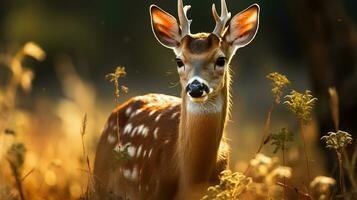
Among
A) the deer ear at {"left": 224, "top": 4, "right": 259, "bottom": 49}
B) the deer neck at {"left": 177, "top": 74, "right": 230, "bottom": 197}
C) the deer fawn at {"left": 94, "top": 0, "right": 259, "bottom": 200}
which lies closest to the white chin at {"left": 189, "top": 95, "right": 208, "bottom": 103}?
the deer fawn at {"left": 94, "top": 0, "right": 259, "bottom": 200}

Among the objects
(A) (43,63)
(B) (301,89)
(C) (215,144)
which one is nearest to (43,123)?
(B) (301,89)

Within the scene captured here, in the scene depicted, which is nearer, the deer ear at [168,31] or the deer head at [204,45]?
the deer head at [204,45]

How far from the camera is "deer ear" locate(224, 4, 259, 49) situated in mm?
8883

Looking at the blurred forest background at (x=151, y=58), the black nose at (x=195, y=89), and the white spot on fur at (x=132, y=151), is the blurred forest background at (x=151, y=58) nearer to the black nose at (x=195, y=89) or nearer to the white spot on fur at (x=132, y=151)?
the white spot on fur at (x=132, y=151)

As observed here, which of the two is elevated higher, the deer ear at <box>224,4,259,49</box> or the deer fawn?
the deer ear at <box>224,4,259,49</box>

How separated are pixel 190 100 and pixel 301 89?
33.5ft

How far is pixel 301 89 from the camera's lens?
18.3 m

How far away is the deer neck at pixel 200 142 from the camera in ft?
27.2

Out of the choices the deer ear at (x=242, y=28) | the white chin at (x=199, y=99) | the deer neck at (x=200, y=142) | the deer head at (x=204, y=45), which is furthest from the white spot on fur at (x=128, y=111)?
the white chin at (x=199, y=99)

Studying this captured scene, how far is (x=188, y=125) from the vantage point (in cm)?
839

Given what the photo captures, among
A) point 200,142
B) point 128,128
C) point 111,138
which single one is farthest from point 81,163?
point 111,138

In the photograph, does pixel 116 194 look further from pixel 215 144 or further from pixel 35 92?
pixel 35 92

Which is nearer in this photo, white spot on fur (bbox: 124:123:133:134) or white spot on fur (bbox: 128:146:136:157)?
white spot on fur (bbox: 128:146:136:157)

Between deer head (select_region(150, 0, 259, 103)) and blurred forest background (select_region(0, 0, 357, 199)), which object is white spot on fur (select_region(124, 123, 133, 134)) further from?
deer head (select_region(150, 0, 259, 103))
